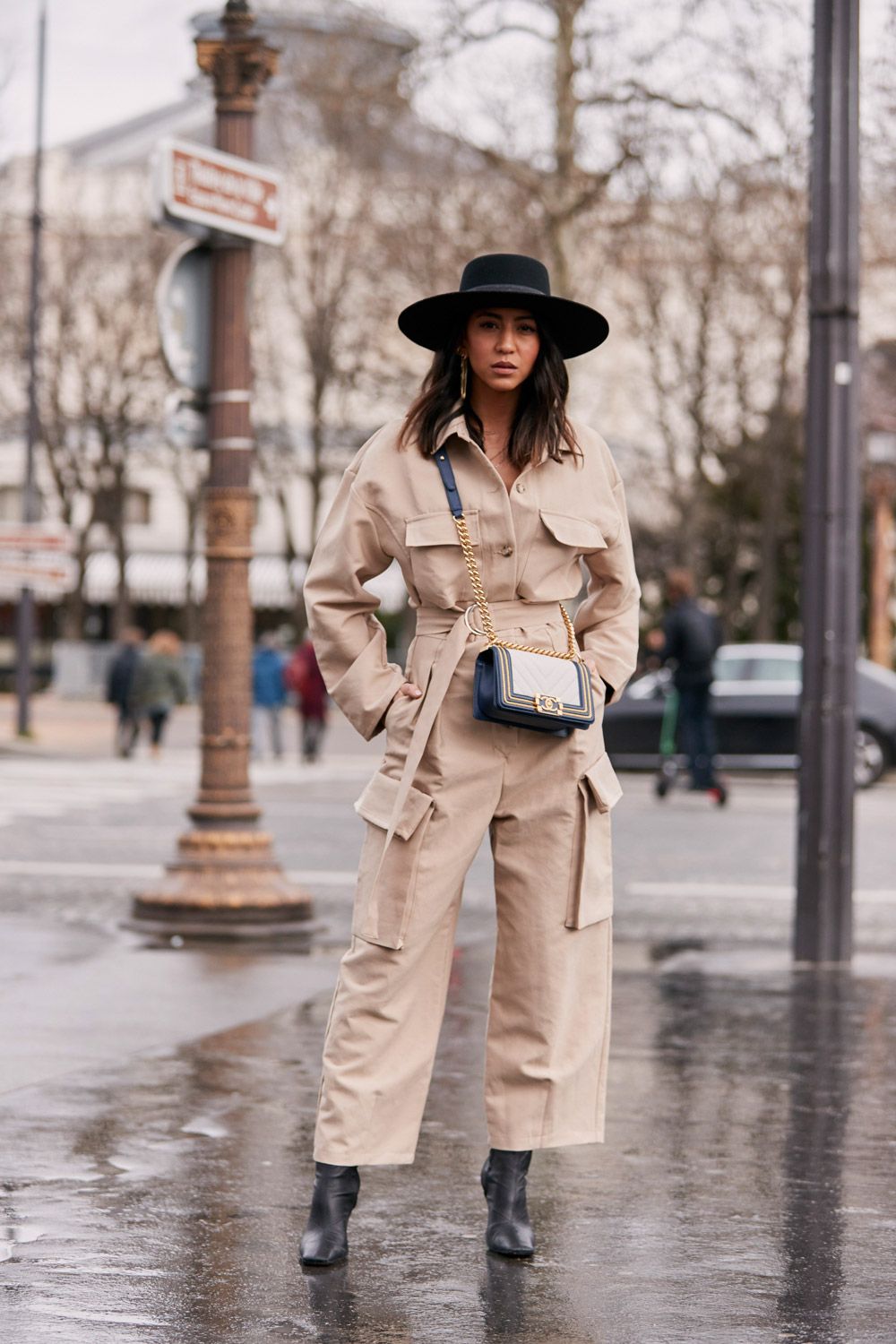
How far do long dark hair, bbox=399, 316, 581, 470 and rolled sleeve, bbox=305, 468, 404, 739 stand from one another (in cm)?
18

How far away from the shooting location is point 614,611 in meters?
4.46

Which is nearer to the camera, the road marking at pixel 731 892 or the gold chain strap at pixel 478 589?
the gold chain strap at pixel 478 589

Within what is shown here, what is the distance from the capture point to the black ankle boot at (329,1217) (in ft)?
13.6

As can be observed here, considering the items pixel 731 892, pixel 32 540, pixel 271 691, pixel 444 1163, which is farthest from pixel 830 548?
pixel 32 540

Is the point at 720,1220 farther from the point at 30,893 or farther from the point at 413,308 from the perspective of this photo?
the point at 30,893

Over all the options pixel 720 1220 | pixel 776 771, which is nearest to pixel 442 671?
pixel 720 1220

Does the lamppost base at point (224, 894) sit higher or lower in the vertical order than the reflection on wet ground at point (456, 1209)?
higher

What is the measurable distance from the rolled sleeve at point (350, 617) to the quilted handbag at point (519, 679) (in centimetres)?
19

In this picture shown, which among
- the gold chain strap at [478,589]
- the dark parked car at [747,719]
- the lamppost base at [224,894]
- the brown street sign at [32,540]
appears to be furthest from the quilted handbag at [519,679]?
the brown street sign at [32,540]

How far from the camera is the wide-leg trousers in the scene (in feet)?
13.7

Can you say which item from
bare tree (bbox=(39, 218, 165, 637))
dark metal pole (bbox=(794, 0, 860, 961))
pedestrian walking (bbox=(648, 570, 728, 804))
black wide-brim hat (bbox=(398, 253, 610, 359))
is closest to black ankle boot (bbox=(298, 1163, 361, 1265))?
black wide-brim hat (bbox=(398, 253, 610, 359))

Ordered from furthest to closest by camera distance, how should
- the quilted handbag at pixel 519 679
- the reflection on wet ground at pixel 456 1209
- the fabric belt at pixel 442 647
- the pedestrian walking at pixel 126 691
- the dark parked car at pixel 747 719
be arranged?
the pedestrian walking at pixel 126 691 → the dark parked car at pixel 747 719 → the fabric belt at pixel 442 647 → the quilted handbag at pixel 519 679 → the reflection on wet ground at pixel 456 1209

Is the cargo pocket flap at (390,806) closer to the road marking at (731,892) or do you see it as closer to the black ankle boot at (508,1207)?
the black ankle boot at (508,1207)

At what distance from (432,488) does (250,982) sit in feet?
12.7
